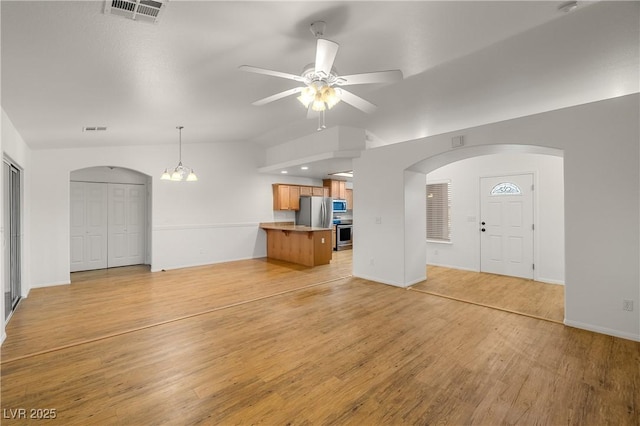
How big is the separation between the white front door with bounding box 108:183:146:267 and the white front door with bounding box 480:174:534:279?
316 inches

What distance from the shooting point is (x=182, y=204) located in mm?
6590

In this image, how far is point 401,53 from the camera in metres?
2.87

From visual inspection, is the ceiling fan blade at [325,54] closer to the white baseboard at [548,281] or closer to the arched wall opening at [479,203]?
the arched wall opening at [479,203]

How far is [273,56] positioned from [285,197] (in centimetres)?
551

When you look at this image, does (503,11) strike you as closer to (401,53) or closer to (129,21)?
(401,53)

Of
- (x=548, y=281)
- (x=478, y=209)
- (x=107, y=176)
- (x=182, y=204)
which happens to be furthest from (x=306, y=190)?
(x=548, y=281)

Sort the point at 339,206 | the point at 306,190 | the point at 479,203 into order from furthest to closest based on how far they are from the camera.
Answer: the point at 339,206 → the point at 306,190 → the point at 479,203

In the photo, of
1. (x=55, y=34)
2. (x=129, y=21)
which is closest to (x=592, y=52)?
(x=129, y=21)

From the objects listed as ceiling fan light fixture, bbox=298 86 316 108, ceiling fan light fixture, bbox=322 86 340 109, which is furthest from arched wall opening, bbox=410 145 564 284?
ceiling fan light fixture, bbox=298 86 316 108

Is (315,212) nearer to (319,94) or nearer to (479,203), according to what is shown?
(479,203)

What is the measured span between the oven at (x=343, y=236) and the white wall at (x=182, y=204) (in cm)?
178

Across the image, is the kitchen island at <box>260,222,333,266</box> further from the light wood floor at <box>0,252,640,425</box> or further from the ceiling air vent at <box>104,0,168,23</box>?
the ceiling air vent at <box>104,0,168,23</box>

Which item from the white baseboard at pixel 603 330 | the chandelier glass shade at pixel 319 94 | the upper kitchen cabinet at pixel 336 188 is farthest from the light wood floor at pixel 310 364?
the upper kitchen cabinet at pixel 336 188

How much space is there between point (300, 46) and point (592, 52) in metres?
2.92
